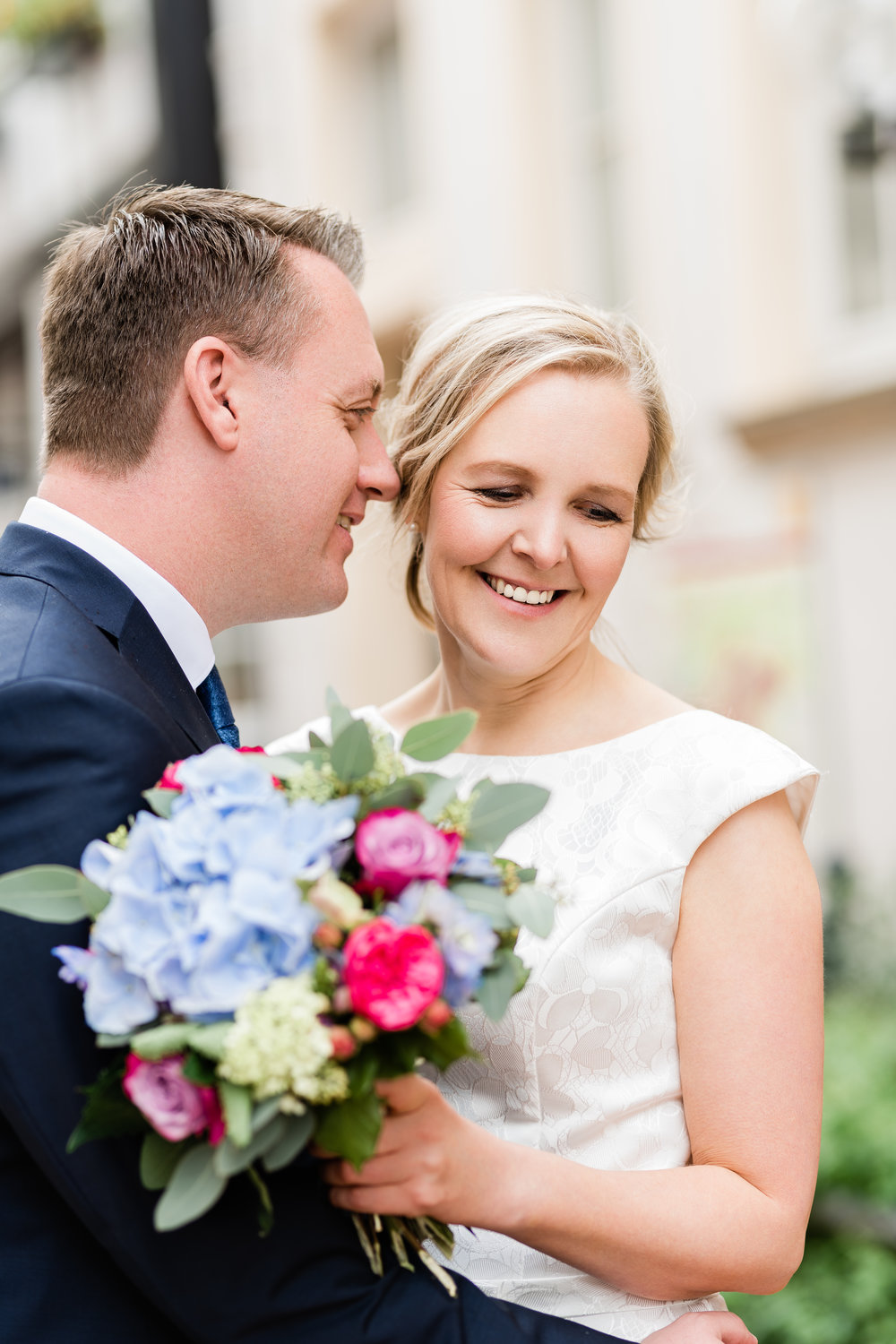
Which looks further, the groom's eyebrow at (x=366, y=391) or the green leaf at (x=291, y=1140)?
the groom's eyebrow at (x=366, y=391)

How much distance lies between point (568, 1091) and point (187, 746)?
2.69 ft

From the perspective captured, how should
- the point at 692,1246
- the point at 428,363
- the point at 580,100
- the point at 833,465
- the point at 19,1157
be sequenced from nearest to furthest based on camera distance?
1. the point at 19,1157
2. the point at 692,1246
3. the point at 428,363
4. the point at 833,465
5. the point at 580,100

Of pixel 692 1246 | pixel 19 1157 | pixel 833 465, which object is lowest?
pixel 833 465

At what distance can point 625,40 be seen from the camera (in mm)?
8086

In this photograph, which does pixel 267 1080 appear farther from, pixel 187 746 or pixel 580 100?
pixel 580 100

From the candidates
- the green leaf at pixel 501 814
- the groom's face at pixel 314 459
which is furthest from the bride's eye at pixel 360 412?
the green leaf at pixel 501 814

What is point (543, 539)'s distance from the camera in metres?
2.11

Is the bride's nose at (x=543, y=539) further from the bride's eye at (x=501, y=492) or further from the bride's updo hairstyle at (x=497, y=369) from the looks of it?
the bride's updo hairstyle at (x=497, y=369)

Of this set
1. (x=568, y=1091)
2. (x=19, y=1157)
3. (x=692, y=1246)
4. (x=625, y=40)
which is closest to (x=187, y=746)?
(x=19, y=1157)

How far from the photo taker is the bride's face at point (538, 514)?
2.13 m

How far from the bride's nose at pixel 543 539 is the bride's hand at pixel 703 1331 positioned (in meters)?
1.13

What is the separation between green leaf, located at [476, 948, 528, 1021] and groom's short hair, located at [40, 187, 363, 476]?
40.6 inches

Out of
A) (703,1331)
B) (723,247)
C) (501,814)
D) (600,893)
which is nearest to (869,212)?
(723,247)

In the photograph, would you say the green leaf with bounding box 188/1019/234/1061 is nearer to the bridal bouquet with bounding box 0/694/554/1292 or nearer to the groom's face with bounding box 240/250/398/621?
the bridal bouquet with bounding box 0/694/554/1292
